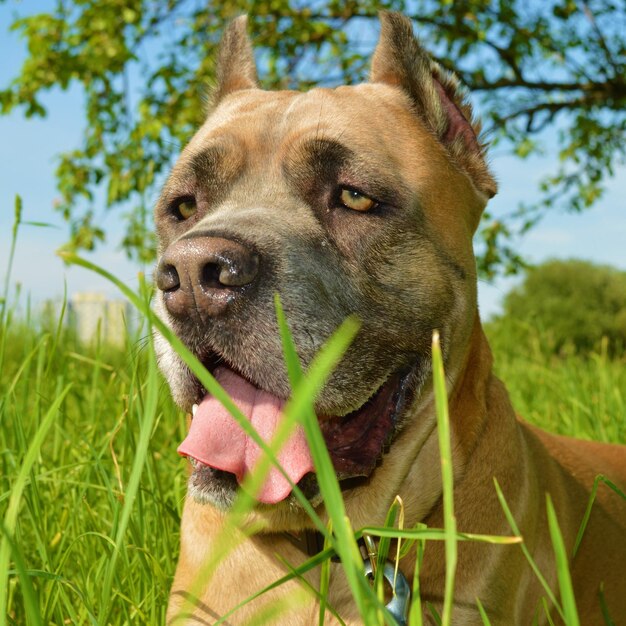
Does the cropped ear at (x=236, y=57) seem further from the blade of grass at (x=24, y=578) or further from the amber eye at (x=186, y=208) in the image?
the blade of grass at (x=24, y=578)

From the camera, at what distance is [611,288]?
2103cm

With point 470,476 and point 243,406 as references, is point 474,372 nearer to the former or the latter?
point 470,476

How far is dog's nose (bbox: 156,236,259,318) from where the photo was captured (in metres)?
2.05

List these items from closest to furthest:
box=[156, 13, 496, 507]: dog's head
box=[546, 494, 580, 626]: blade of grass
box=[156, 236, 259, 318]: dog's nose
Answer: box=[546, 494, 580, 626]: blade of grass, box=[156, 236, 259, 318]: dog's nose, box=[156, 13, 496, 507]: dog's head

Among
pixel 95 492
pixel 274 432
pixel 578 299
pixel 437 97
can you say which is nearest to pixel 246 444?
pixel 274 432

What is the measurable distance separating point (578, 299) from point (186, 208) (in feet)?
62.4

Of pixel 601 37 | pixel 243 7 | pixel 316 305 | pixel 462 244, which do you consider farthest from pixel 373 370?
pixel 601 37

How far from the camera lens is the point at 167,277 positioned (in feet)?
7.02

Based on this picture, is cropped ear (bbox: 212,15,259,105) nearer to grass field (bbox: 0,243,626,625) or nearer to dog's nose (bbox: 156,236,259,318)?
grass field (bbox: 0,243,626,625)

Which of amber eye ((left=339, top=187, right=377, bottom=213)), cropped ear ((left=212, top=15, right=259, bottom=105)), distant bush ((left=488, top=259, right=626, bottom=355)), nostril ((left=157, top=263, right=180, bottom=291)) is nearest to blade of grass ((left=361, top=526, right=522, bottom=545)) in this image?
nostril ((left=157, top=263, right=180, bottom=291))

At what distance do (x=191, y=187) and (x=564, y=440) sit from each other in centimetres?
208

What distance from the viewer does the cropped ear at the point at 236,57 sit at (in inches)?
141

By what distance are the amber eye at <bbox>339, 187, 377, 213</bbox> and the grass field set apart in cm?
81

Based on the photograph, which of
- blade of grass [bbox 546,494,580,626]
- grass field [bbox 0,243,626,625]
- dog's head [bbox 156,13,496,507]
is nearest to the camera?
blade of grass [bbox 546,494,580,626]
